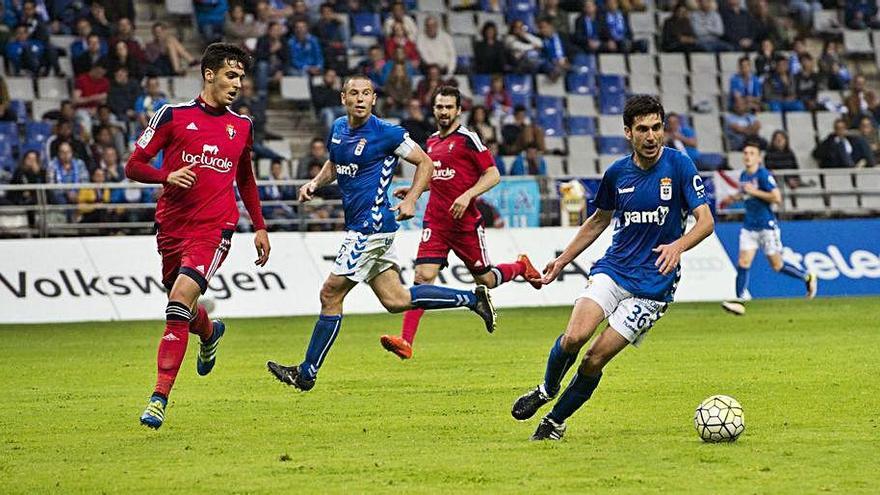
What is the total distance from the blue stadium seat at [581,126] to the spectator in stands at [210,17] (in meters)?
6.39

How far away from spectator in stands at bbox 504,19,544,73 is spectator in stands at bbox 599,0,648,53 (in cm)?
172

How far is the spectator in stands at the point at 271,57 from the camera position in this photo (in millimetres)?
26031

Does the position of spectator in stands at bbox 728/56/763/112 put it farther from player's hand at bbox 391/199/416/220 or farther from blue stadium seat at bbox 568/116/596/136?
player's hand at bbox 391/199/416/220

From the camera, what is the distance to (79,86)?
24234mm

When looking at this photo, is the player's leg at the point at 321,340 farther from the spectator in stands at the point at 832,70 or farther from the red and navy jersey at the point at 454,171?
the spectator in stands at the point at 832,70

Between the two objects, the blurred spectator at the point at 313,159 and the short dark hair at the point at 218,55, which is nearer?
the short dark hair at the point at 218,55

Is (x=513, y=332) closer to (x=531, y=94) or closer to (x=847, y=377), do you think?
(x=847, y=377)

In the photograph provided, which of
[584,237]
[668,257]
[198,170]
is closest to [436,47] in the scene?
[198,170]

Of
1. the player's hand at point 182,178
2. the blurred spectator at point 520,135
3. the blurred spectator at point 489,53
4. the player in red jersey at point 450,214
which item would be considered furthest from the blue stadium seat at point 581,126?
the player's hand at point 182,178

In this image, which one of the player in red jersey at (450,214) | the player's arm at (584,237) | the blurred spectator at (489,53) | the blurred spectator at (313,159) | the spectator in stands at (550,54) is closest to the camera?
the player's arm at (584,237)

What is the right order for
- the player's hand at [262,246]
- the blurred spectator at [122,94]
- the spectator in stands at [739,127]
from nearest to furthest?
the player's hand at [262,246] → the blurred spectator at [122,94] → the spectator in stands at [739,127]

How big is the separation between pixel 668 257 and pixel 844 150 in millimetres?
19582

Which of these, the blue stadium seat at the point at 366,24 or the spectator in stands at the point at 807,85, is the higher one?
the blue stadium seat at the point at 366,24

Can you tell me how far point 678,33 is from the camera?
30.0 m
